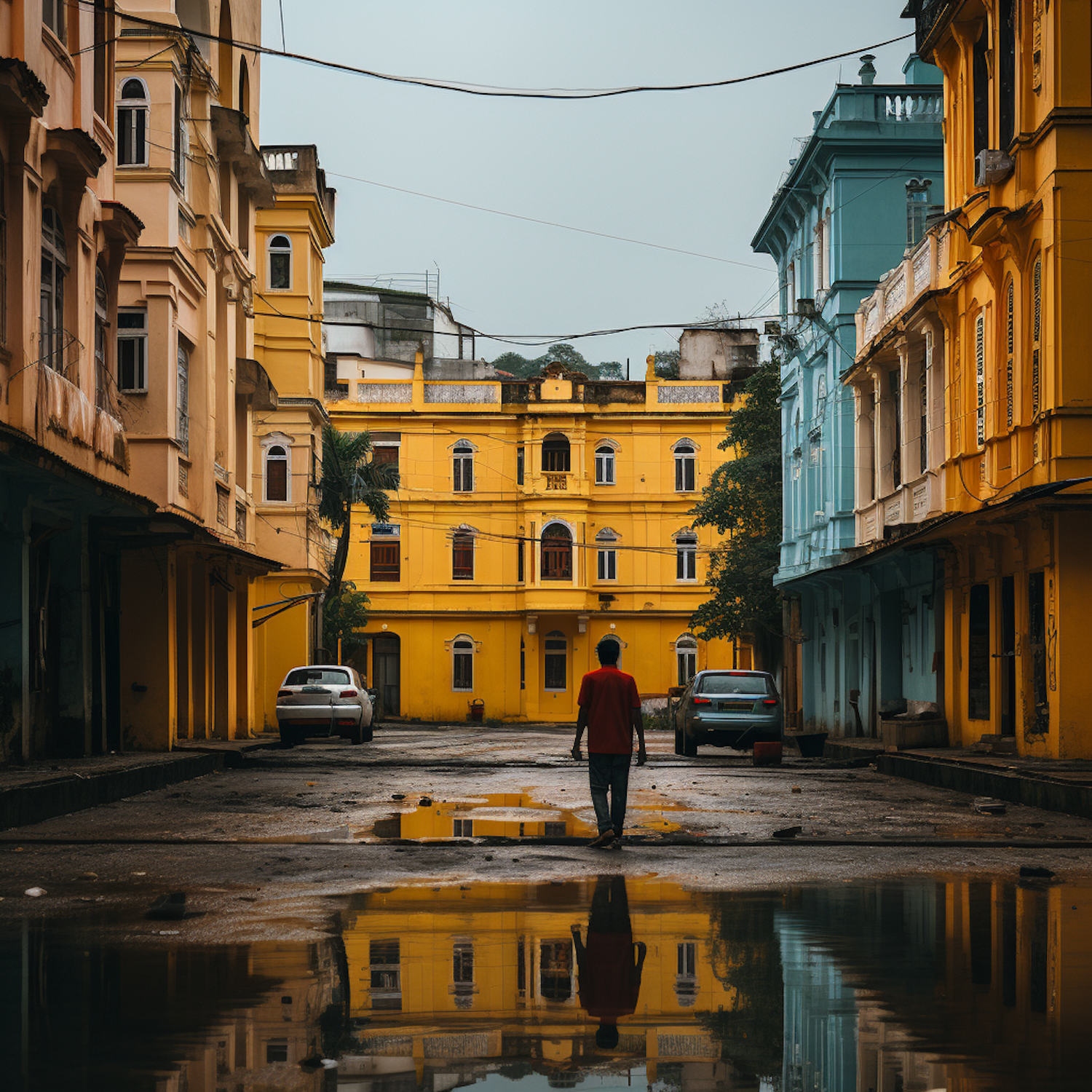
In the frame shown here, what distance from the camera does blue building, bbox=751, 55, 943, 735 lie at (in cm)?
3403

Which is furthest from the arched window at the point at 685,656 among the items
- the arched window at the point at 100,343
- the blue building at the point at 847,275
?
the arched window at the point at 100,343

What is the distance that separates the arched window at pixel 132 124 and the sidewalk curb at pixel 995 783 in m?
14.9

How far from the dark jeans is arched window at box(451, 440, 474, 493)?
157 feet

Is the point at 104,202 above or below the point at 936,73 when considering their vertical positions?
below

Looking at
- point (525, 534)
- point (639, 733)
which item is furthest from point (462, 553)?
point (639, 733)

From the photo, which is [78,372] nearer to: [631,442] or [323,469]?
[323,469]

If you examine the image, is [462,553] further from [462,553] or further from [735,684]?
[735,684]

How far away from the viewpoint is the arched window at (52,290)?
18.2 metres

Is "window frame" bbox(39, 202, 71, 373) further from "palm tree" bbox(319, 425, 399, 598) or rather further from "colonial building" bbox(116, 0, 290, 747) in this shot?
"palm tree" bbox(319, 425, 399, 598)

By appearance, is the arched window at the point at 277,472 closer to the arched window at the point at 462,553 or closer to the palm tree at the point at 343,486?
the palm tree at the point at 343,486

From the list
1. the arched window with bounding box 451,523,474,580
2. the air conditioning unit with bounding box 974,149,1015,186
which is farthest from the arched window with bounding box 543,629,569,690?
the air conditioning unit with bounding box 974,149,1015,186

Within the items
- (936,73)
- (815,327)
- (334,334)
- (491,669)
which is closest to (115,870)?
(815,327)

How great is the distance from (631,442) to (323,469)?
19.1 metres

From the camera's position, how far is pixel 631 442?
6009 centimetres
